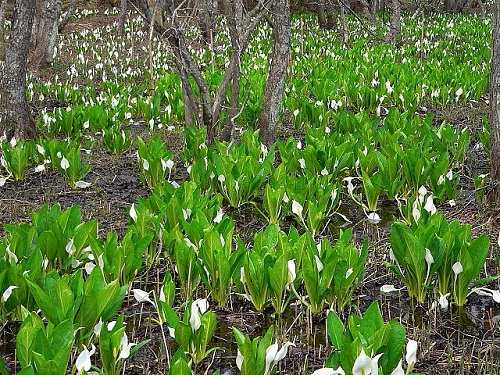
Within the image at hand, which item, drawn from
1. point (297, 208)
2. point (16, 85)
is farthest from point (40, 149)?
point (297, 208)

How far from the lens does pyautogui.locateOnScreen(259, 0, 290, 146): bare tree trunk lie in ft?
18.7

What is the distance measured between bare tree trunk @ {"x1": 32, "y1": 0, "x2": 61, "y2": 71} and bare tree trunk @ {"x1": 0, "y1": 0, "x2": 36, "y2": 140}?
5.21 m

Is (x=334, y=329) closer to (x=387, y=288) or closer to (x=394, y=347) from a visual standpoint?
(x=394, y=347)

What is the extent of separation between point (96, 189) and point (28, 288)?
2.49m

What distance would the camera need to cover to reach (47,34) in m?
11.4

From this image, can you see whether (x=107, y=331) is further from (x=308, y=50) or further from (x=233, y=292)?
(x=308, y=50)

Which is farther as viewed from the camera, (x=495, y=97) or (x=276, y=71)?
(x=276, y=71)

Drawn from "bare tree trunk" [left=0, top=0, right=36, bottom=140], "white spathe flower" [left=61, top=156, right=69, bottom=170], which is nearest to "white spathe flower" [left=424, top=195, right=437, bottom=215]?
"white spathe flower" [left=61, top=156, right=69, bottom=170]

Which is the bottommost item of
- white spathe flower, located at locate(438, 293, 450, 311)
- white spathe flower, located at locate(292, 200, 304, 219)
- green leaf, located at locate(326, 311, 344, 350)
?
white spathe flower, located at locate(438, 293, 450, 311)

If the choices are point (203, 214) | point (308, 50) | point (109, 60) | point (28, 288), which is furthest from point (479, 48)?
point (28, 288)

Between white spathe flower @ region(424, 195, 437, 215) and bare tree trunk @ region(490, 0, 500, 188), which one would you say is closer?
white spathe flower @ region(424, 195, 437, 215)

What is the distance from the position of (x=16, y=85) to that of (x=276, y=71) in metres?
2.34

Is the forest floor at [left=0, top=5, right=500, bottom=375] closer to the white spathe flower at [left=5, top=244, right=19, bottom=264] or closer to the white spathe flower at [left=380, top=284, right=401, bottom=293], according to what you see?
the white spathe flower at [left=380, top=284, right=401, bottom=293]

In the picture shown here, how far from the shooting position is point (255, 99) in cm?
715
